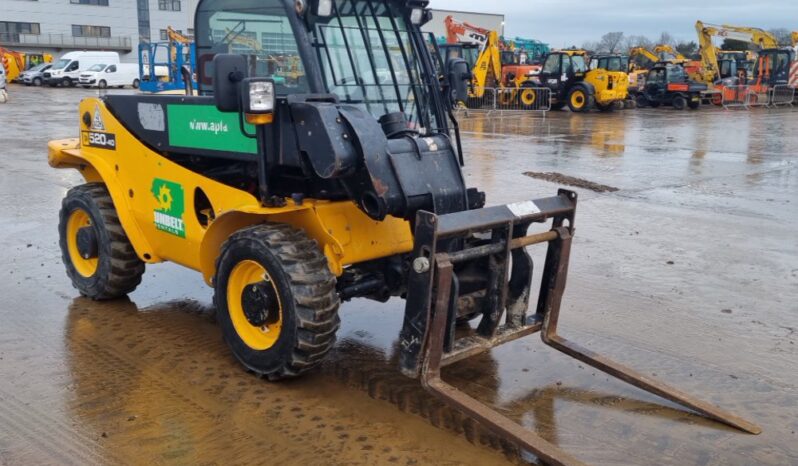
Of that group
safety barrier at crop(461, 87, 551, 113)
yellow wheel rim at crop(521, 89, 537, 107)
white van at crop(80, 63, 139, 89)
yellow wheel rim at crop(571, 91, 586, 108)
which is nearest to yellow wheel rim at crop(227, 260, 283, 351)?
safety barrier at crop(461, 87, 551, 113)

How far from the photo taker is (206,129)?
488 centimetres

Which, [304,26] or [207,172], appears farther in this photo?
[207,172]

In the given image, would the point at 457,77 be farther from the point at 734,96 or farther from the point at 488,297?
the point at 734,96

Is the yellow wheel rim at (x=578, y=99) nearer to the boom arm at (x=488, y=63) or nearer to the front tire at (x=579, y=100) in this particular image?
the front tire at (x=579, y=100)

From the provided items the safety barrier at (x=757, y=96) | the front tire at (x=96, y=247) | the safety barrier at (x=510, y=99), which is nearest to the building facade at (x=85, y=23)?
the safety barrier at (x=510, y=99)

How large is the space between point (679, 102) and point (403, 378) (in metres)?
30.2

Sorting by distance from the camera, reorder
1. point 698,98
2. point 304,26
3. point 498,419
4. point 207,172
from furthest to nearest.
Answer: point 698,98
point 207,172
point 304,26
point 498,419

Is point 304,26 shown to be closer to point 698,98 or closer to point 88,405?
point 88,405

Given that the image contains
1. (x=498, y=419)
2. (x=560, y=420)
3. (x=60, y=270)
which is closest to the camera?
(x=498, y=419)

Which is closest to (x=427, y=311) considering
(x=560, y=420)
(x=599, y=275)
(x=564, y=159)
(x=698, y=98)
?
(x=560, y=420)

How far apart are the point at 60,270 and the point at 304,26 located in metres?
3.67

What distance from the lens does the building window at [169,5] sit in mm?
72938

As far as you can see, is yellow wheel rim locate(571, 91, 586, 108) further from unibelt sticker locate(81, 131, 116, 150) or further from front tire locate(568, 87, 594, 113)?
unibelt sticker locate(81, 131, 116, 150)

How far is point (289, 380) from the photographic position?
4.51 m
